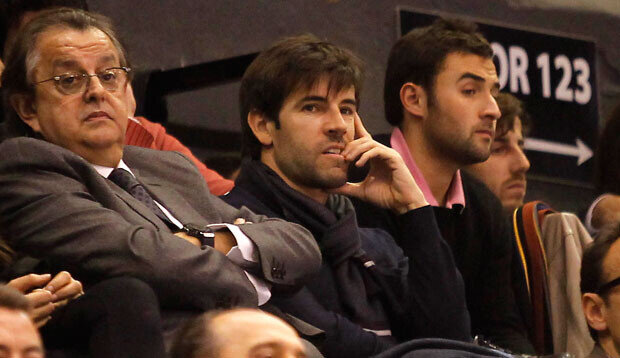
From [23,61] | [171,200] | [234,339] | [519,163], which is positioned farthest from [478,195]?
[234,339]

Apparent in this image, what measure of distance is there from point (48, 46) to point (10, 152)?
31 centimetres

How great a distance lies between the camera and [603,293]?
10.1ft

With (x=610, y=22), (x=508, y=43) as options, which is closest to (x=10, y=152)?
(x=508, y=43)

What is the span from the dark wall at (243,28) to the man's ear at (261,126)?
103cm

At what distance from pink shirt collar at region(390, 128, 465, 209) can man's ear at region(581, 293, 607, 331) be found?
0.73 metres

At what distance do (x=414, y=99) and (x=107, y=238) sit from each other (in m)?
1.79

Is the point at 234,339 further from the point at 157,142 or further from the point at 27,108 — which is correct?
the point at 157,142

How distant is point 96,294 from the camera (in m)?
2.17

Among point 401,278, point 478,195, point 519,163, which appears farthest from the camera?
point 519,163

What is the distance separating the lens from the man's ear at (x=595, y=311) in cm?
307

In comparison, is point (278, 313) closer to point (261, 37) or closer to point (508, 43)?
point (261, 37)

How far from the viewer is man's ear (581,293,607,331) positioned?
307 centimetres

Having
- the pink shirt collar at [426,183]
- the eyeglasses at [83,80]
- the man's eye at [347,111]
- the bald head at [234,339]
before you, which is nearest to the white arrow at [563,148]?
the pink shirt collar at [426,183]

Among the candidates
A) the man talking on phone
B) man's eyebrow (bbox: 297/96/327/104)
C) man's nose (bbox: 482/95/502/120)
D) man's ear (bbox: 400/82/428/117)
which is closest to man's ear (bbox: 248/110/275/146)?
the man talking on phone
